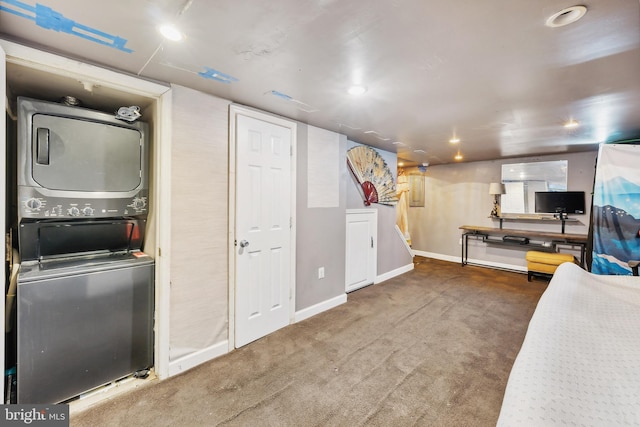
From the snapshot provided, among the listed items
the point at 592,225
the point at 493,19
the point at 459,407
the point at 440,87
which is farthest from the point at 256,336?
the point at 592,225

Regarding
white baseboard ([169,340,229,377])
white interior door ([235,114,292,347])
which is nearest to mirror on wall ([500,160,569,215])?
white interior door ([235,114,292,347])

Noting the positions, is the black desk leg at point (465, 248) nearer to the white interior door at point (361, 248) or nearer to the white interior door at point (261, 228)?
the white interior door at point (361, 248)

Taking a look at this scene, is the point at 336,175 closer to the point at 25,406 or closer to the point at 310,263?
the point at 310,263

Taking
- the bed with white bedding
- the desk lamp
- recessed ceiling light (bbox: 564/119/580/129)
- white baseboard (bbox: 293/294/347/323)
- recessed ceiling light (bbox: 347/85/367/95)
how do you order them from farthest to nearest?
the desk lamp < white baseboard (bbox: 293/294/347/323) < recessed ceiling light (bbox: 564/119/580/129) < recessed ceiling light (bbox: 347/85/367/95) < the bed with white bedding

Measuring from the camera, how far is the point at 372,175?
4.16 m

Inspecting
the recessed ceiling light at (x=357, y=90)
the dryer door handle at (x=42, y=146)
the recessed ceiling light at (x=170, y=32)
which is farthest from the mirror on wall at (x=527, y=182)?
the dryer door handle at (x=42, y=146)

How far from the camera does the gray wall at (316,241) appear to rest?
2.96 meters

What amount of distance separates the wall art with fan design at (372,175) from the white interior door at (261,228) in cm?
134

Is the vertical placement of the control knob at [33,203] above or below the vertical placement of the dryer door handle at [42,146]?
below

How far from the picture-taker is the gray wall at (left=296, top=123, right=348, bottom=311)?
2.96 metres

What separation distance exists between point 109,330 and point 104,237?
665 millimetres

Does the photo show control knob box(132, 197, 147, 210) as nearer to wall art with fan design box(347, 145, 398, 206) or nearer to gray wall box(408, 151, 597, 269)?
wall art with fan design box(347, 145, 398, 206)

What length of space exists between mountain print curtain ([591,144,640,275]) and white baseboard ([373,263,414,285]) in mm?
2505

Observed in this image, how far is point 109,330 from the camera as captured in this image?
1828mm
